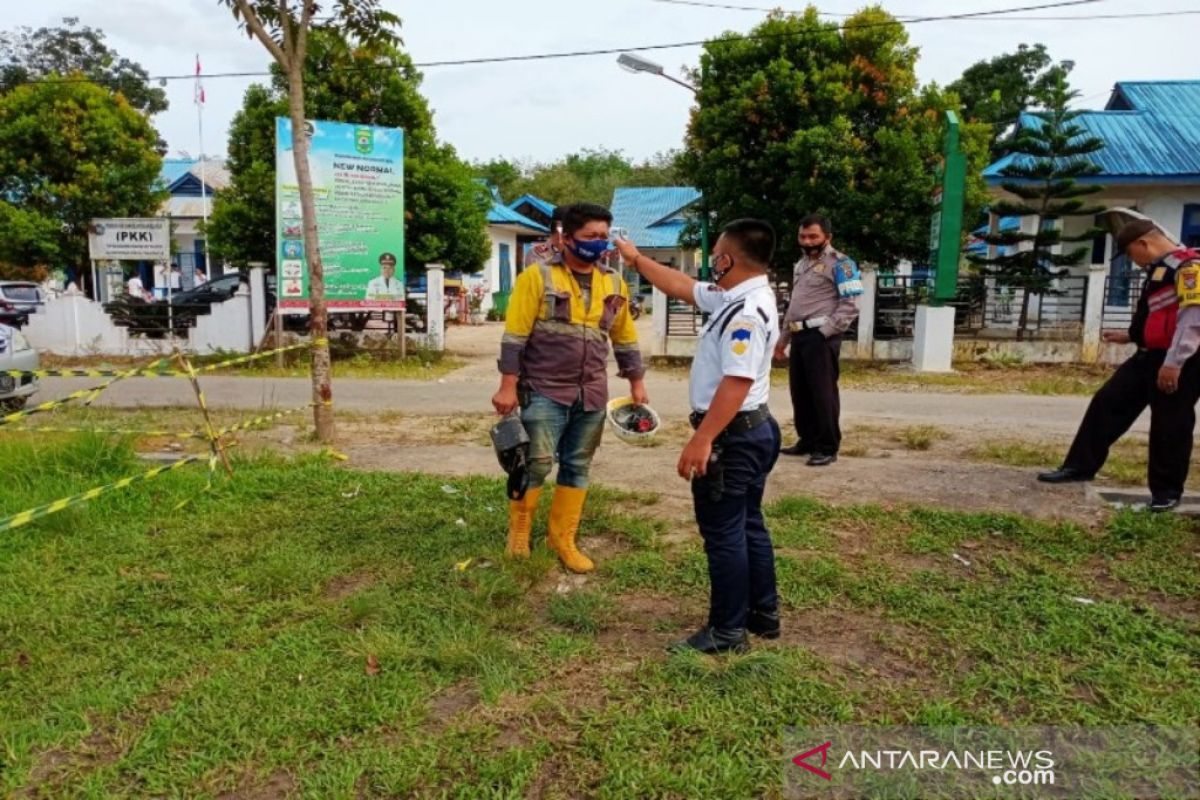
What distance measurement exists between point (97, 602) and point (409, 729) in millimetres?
1854

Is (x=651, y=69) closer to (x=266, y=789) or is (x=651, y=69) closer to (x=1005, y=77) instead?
(x=266, y=789)

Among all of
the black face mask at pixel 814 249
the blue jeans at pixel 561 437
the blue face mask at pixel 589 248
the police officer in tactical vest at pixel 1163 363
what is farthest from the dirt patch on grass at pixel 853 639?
the black face mask at pixel 814 249

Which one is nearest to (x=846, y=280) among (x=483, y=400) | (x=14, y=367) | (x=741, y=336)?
(x=741, y=336)

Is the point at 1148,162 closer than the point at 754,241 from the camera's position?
No

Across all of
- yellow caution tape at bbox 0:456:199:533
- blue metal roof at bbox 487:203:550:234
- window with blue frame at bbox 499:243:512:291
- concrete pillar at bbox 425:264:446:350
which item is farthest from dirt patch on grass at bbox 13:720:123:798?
window with blue frame at bbox 499:243:512:291

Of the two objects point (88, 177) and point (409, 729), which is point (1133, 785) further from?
point (88, 177)

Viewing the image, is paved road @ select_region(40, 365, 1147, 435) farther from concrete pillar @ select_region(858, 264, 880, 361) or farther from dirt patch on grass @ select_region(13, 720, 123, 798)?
dirt patch on grass @ select_region(13, 720, 123, 798)

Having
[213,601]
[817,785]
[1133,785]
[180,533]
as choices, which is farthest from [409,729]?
[180,533]

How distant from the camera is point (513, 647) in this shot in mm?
3197

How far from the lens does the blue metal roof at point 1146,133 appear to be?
14242mm

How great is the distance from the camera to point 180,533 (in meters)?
4.55

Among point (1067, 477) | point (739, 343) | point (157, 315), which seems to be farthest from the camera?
point (157, 315)

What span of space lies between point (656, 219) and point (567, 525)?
33152 millimetres

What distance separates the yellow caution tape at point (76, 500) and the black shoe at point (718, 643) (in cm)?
281
